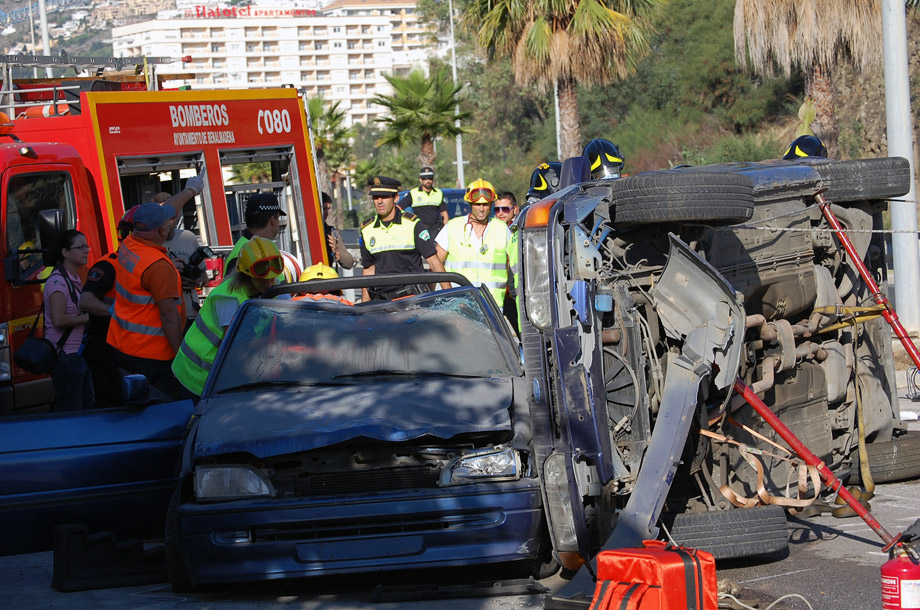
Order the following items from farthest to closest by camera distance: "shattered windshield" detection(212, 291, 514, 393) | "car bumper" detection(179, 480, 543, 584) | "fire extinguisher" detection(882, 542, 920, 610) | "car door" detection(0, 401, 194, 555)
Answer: "shattered windshield" detection(212, 291, 514, 393) → "car door" detection(0, 401, 194, 555) → "car bumper" detection(179, 480, 543, 584) → "fire extinguisher" detection(882, 542, 920, 610)

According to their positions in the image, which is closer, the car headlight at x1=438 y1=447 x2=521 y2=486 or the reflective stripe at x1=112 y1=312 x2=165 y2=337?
the car headlight at x1=438 y1=447 x2=521 y2=486

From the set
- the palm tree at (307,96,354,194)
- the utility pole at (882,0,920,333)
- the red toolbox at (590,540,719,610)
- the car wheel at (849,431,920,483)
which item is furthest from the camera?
the palm tree at (307,96,354,194)

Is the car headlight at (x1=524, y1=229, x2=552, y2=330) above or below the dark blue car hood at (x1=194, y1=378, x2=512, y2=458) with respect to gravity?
above

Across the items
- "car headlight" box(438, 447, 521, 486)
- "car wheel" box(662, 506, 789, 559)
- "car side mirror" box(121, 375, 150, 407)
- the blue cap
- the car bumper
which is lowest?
"car wheel" box(662, 506, 789, 559)

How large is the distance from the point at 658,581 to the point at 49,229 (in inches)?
230

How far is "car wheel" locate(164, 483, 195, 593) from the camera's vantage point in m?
5.17

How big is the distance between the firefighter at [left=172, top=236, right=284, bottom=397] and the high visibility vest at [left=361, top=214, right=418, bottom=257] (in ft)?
10.8

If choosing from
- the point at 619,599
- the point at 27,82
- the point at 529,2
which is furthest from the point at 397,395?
the point at 529,2

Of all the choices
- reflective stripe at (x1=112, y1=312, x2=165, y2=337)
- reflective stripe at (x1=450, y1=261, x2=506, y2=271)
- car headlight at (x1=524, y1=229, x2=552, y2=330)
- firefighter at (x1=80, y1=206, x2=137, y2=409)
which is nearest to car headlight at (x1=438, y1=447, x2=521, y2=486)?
car headlight at (x1=524, y1=229, x2=552, y2=330)

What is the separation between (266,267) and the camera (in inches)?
271

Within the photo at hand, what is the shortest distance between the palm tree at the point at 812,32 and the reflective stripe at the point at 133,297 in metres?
15.7

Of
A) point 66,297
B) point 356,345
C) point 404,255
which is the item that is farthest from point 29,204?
point 356,345

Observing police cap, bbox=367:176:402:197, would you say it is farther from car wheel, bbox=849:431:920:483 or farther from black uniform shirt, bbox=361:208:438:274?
car wheel, bbox=849:431:920:483

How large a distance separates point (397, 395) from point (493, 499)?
2.62 feet
